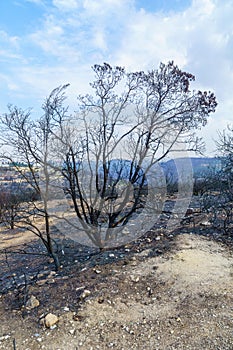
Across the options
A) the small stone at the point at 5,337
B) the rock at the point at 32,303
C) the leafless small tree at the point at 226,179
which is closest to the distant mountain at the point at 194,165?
the leafless small tree at the point at 226,179

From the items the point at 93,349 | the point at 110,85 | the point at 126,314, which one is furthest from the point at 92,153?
the point at 93,349

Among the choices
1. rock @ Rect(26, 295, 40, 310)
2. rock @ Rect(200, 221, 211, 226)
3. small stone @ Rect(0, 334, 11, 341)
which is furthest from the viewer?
rock @ Rect(200, 221, 211, 226)

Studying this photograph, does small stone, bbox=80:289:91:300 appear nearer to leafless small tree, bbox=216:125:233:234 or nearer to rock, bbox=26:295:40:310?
rock, bbox=26:295:40:310

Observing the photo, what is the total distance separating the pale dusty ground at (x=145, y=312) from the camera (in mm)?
2404

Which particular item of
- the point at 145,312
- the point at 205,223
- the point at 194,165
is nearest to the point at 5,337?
the point at 145,312

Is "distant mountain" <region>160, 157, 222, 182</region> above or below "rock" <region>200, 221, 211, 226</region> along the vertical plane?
above

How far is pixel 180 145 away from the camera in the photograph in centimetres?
439

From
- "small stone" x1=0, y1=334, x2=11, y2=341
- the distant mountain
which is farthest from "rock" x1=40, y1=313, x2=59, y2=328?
the distant mountain

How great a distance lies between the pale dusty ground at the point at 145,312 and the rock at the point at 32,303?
4.0 inches

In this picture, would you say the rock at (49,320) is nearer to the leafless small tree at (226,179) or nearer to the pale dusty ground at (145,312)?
the pale dusty ground at (145,312)

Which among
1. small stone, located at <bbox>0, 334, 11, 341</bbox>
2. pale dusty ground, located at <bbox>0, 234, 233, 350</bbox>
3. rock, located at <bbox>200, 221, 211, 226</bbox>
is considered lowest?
small stone, located at <bbox>0, 334, 11, 341</bbox>

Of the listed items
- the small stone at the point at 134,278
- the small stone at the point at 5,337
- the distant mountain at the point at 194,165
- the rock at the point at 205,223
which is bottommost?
the small stone at the point at 5,337

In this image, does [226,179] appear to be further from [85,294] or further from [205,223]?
[85,294]

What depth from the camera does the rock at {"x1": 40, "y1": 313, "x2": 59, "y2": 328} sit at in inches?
104
